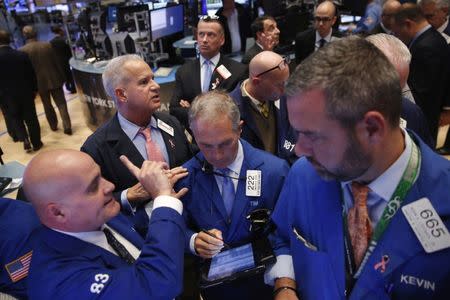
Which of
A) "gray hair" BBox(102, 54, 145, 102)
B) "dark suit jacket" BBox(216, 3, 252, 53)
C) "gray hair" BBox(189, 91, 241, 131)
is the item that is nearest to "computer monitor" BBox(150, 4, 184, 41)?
"dark suit jacket" BBox(216, 3, 252, 53)

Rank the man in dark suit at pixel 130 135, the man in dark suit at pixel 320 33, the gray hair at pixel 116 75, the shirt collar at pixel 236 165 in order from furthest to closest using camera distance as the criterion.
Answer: the man in dark suit at pixel 320 33, the gray hair at pixel 116 75, the man in dark suit at pixel 130 135, the shirt collar at pixel 236 165

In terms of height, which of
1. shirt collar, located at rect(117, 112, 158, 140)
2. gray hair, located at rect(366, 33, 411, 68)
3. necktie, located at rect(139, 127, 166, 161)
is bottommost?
necktie, located at rect(139, 127, 166, 161)

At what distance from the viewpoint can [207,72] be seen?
346cm

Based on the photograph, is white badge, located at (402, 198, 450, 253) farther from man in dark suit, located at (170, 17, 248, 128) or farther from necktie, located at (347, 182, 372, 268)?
man in dark suit, located at (170, 17, 248, 128)

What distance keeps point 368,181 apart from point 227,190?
83 centimetres

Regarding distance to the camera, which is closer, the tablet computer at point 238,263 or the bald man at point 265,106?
the tablet computer at point 238,263

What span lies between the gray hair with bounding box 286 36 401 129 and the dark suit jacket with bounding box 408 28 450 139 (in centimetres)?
279

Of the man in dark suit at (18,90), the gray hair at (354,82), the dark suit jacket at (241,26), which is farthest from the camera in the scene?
the dark suit jacket at (241,26)

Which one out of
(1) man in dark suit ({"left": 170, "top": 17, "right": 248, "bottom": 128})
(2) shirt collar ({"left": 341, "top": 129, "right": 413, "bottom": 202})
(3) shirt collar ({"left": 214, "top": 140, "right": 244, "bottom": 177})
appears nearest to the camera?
(2) shirt collar ({"left": 341, "top": 129, "right": 413, "bottom": 202})

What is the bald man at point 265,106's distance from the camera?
2.34 m

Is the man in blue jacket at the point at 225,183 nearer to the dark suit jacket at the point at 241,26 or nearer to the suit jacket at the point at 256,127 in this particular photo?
the suit jacket at the point at 256,127

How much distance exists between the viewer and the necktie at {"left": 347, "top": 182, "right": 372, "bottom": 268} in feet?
3.42

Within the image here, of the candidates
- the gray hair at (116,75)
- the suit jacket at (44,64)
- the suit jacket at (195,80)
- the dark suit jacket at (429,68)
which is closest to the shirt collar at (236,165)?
the gray hair at (116,75)

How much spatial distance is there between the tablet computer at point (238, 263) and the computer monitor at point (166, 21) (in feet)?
13.7
